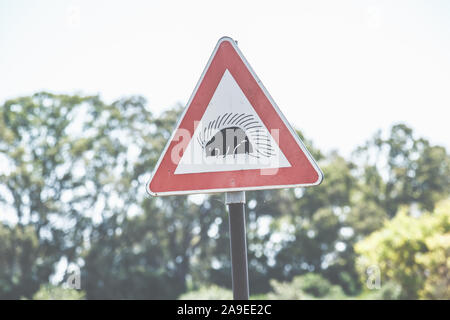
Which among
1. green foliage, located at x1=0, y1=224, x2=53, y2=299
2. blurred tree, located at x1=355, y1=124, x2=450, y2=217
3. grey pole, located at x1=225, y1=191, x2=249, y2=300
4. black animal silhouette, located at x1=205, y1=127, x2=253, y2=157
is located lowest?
grey pole, located at x1=225, y1=191, x2=249, y2=300

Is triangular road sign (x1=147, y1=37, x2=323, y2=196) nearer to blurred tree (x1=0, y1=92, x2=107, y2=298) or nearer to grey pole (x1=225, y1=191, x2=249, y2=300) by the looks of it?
grey pole (x1=225, y1=191, x2=249, y2=300)

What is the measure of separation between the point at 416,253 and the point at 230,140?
1361 cm

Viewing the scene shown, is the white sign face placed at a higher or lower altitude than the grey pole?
higher

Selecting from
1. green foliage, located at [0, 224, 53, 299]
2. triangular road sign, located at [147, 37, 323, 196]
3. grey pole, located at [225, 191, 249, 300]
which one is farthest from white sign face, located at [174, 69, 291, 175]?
green foliage, located at [0, 224, 53, 299]

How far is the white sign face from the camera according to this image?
150cm

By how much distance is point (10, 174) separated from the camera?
2264cm

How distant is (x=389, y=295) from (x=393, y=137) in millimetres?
18637

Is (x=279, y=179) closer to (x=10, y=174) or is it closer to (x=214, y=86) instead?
(x=214, y=86)

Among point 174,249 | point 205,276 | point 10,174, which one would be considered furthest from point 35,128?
point 205,276

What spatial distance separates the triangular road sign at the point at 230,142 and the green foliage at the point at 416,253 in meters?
11.4

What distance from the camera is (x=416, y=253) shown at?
44.0 ft

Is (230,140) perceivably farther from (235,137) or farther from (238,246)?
(238,246)

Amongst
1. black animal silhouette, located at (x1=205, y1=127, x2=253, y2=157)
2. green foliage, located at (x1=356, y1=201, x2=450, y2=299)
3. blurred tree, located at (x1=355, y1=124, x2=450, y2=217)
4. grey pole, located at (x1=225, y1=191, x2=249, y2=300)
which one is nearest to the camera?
grey pole, located at (x1=225, y1=191, x2=249, y2=300)

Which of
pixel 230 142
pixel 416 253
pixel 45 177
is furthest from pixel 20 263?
pixel 230 142
